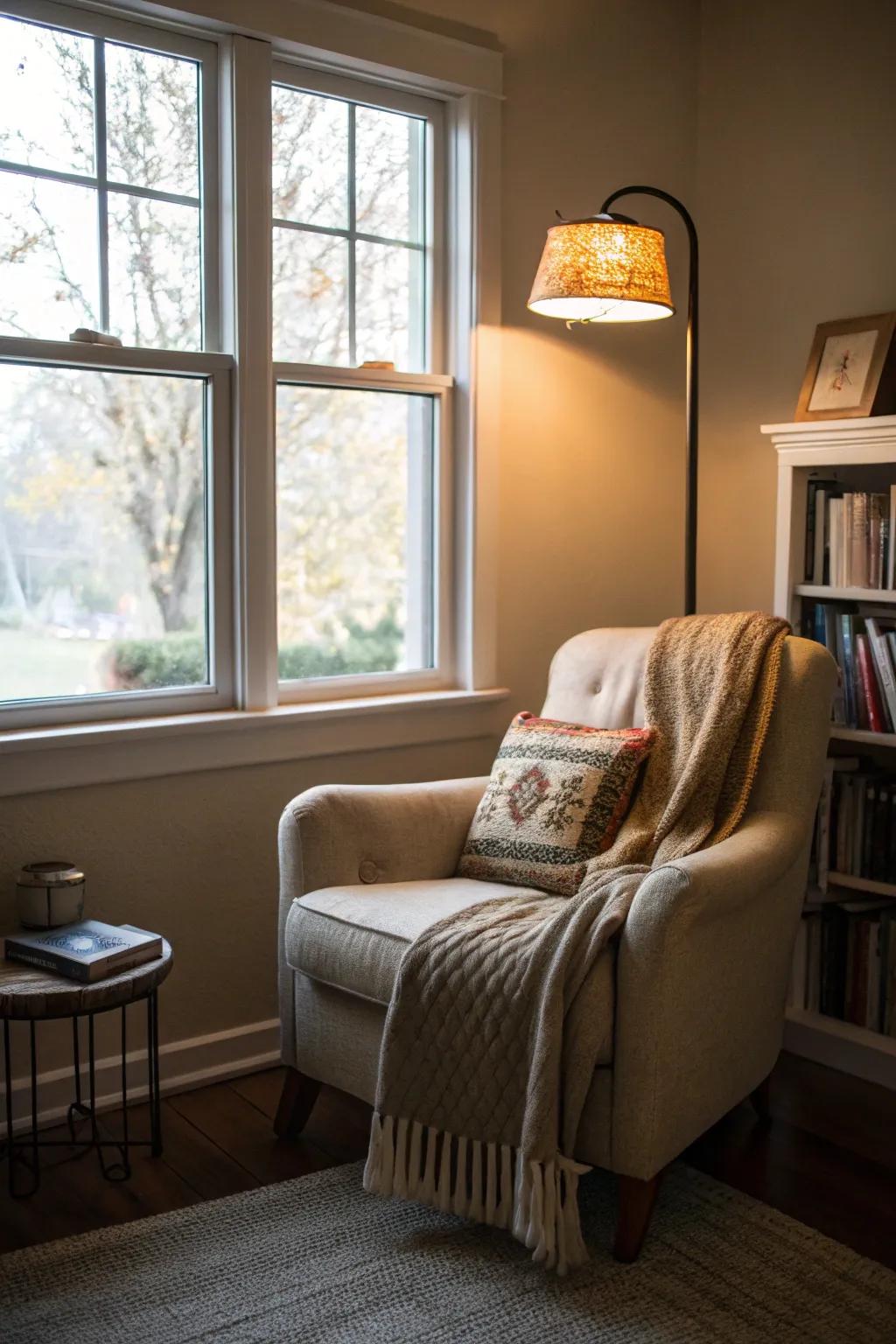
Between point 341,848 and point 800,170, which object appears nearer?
point 341,848

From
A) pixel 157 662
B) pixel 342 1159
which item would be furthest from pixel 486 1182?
pixel 157 662

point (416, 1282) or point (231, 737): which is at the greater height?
point (231, 737)

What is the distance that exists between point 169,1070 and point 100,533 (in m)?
1.15

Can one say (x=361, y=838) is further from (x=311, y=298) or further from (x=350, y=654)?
(x=311, y=298)

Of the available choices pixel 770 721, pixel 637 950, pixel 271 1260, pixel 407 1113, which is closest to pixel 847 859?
pixel 770 721

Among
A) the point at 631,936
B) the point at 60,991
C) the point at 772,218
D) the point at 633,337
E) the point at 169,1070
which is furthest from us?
the point at 633,337

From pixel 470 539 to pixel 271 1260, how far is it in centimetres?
171

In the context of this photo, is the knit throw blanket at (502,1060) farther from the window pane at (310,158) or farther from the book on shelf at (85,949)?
the window pane at (310,158)

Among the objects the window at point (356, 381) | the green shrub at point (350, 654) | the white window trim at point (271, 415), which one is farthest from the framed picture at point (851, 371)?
the green shrub at point (350, 654)

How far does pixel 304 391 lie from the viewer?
9.66 ft

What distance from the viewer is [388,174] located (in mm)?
3061

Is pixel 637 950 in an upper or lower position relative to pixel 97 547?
lower

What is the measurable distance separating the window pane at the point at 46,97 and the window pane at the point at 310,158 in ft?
1.39

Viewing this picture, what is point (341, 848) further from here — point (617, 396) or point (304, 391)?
point (617, 396)
